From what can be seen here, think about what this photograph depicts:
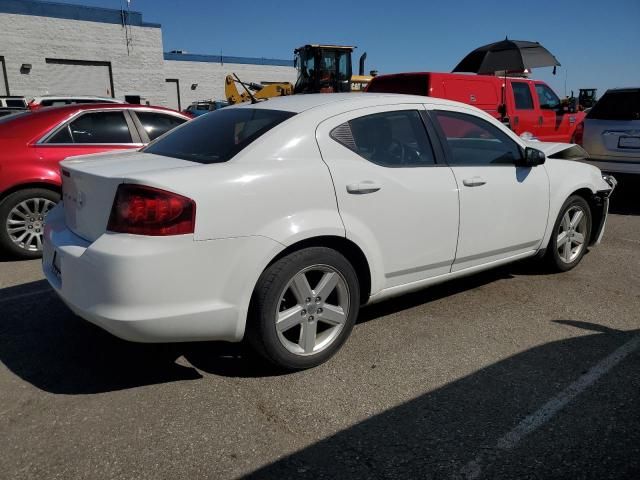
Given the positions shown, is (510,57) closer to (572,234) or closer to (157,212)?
(572,234)

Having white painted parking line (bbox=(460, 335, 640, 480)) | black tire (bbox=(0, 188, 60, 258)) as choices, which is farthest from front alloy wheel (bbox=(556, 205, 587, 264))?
black tire (bbox=(0, 188, 60, 258))

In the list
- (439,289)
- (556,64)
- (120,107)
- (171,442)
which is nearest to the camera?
(171,442)

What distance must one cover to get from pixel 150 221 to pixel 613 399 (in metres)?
2.50

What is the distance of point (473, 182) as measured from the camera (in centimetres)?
377

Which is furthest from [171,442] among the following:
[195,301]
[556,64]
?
[556,64]

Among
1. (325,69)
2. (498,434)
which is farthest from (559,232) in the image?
(325,69)

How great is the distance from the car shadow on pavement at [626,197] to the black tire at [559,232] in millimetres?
3263

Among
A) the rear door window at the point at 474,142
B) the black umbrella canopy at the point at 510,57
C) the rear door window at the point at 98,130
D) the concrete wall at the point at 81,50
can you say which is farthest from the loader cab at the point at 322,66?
the concrete wall at the point at 81,50

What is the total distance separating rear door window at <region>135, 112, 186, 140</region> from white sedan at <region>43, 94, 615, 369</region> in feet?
→ 8.69

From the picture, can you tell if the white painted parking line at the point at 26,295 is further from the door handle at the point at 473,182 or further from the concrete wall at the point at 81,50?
the concrete wall at the point at 81,50

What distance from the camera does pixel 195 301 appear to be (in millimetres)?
2674

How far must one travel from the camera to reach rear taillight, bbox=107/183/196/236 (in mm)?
2582

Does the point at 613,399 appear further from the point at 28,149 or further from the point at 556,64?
the point at 556,64

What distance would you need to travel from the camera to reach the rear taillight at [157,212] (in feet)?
8.47
